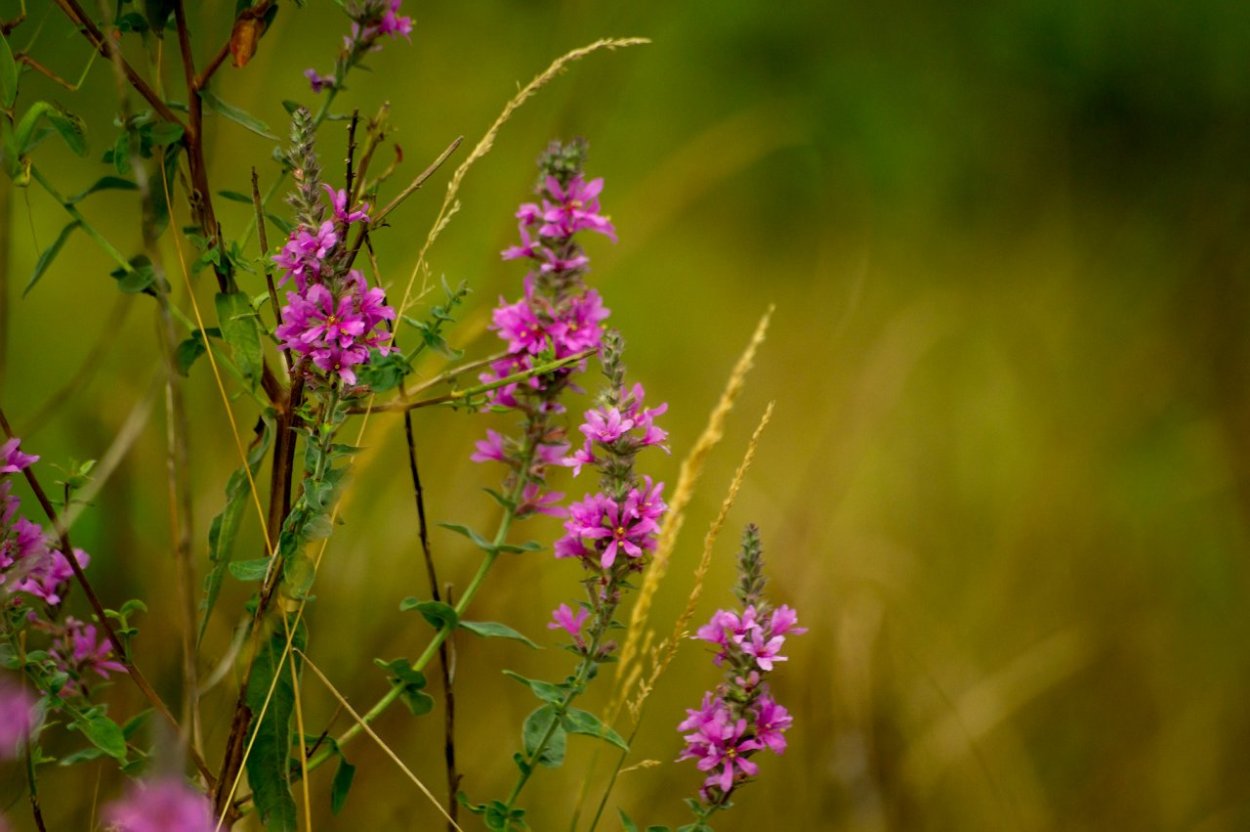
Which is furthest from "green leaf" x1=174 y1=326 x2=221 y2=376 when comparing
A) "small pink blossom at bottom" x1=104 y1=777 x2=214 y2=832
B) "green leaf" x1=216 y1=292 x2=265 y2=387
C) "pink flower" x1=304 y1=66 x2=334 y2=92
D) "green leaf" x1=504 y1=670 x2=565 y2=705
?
"small pink blossom at bottom" x1=104 y1=777 x2=214 y2=832

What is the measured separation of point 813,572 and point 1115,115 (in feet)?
8.35

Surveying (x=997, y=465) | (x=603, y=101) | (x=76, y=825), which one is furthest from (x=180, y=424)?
(x=997, y=465)

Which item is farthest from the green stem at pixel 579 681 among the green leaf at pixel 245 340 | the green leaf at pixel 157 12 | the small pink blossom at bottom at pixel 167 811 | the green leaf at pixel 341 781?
the green leaf at pixel 157 12

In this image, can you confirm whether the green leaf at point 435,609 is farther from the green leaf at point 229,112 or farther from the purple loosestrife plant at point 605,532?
the green leaf at point 229,112

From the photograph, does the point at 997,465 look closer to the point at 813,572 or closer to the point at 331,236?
the point at 813,572

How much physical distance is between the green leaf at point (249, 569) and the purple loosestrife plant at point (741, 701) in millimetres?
519

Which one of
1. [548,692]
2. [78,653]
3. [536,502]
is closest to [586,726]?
[548,692]

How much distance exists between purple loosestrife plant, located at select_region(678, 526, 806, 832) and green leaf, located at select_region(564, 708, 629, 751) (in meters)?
0.09

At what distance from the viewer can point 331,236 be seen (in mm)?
1447

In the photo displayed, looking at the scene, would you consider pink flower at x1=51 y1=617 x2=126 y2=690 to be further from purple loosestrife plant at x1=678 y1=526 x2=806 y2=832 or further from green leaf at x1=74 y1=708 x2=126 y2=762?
purple loosestrife plant at x1=678 y1=526 x2=806 y2=832

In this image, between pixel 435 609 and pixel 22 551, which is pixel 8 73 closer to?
pixel 22 551

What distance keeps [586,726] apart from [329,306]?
576 millimetres

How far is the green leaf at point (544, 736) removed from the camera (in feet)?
5.23

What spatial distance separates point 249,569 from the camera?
1.51 meters
